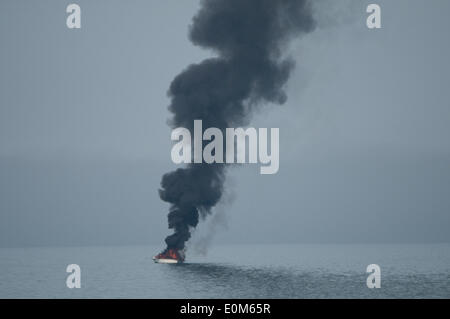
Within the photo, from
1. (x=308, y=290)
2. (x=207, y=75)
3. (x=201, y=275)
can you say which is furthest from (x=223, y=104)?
(x=308, y=290)

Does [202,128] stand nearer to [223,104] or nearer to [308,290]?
[223,104]

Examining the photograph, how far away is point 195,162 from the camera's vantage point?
13988 centimetres

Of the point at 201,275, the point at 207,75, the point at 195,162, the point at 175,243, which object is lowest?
the point at 201,275

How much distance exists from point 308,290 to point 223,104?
6838cm
